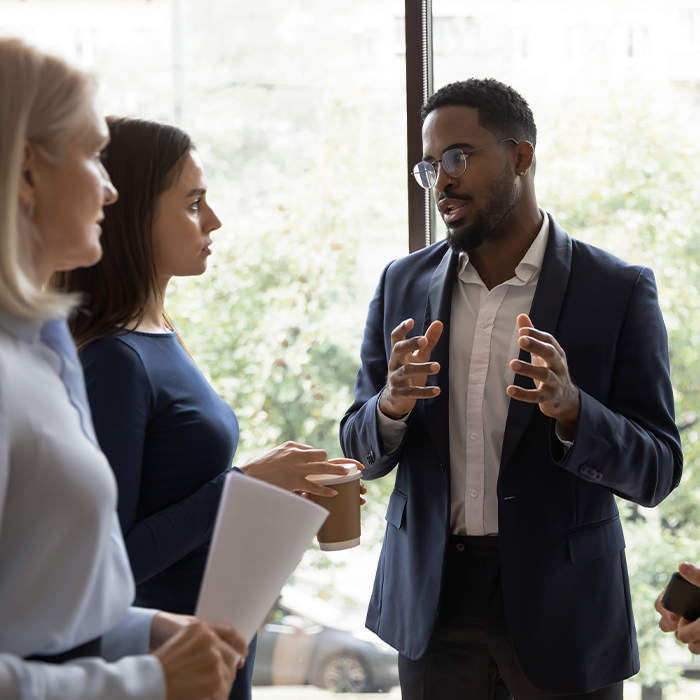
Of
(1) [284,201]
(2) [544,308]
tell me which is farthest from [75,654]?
(1) [284,201]

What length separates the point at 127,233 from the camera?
145cm

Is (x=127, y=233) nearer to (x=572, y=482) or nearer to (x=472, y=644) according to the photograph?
(x=572, y=482)

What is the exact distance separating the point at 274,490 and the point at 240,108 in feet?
6.87

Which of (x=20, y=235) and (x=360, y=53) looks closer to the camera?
(x=20, y=235)

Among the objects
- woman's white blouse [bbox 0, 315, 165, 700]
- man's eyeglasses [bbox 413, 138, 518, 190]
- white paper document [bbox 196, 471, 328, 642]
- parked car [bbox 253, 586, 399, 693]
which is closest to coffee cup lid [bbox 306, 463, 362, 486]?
white paper document [bbox 196, 471, 328, 642]

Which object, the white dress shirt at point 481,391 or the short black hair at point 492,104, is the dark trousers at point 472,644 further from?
the short black hair at point 492,104

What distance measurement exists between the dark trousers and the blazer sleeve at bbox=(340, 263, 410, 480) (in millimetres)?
258

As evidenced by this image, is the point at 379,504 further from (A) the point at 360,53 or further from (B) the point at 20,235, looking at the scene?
(B) the point at 20,235

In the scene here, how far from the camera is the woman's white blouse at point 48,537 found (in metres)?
0.77

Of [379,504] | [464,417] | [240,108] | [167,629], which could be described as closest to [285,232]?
[240,108]

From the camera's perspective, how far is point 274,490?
0.88 m

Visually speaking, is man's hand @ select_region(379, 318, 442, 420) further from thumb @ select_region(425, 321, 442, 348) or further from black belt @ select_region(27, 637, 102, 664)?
black belt @ select_region(27, 637, 102, 664)

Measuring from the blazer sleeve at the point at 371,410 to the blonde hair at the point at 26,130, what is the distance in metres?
0.91

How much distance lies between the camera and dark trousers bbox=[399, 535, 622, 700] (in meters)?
1.59
